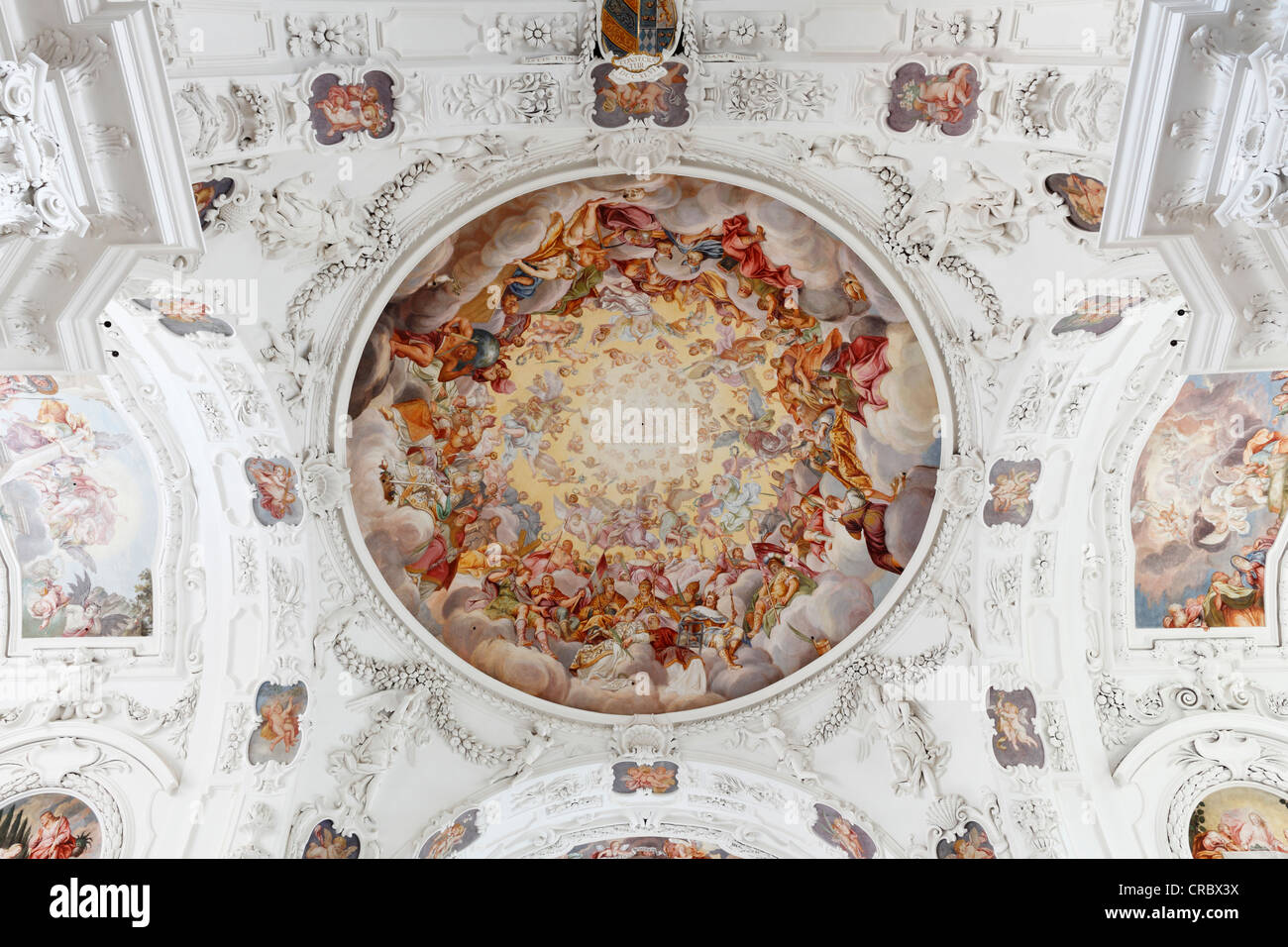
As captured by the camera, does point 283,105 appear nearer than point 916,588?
Yes

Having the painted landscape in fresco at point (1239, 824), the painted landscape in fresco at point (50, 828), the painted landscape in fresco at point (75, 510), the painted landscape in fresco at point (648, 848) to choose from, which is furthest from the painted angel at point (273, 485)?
the painted landscape in fresco at point (1239, 824)

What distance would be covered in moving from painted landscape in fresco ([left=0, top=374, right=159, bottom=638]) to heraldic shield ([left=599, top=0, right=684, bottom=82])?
7095 millimetres

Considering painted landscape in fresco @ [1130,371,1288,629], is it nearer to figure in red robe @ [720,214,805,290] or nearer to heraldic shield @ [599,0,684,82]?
figure in red robe @ [720,214,805,290]

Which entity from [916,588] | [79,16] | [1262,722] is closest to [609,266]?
[916,588]

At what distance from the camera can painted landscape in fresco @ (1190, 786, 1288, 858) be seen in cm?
1052

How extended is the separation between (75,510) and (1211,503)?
14.3m

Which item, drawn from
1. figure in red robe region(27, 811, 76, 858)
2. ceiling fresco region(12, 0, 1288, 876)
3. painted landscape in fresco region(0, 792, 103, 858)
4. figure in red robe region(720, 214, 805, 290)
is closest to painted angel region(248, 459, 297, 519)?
ceiling fresco region(12, 0, 1288, 876)

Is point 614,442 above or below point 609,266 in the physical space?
below

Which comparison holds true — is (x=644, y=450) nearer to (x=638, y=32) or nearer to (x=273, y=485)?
(x=273, y=485)

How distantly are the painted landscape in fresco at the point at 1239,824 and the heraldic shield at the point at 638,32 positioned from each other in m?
10.5

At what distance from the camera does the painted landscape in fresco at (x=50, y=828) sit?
10.7 m

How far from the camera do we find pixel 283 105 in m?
8.75
